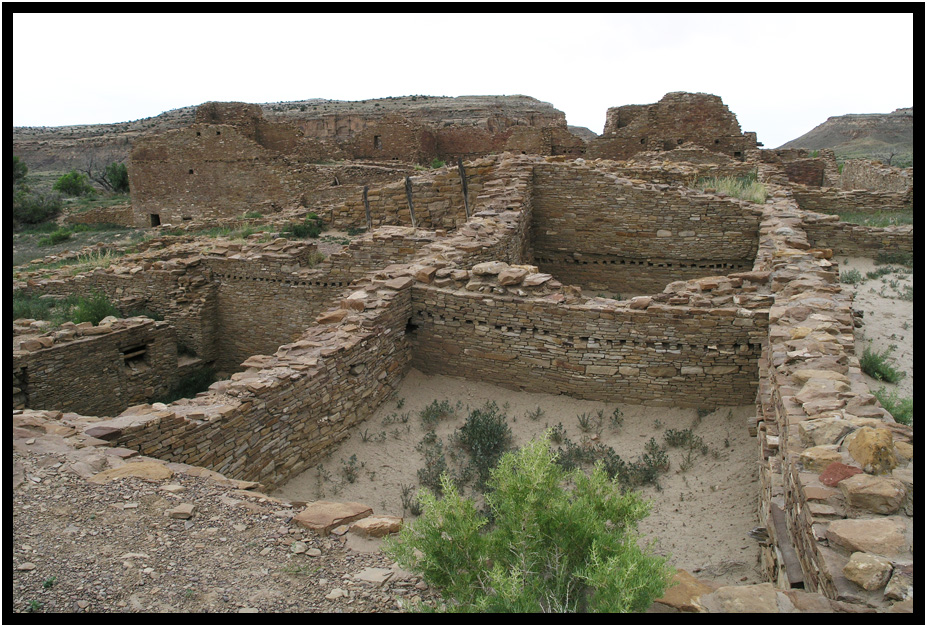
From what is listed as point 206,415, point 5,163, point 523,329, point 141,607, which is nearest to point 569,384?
point 523,329

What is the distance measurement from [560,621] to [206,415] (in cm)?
364

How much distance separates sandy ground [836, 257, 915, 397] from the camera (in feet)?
19.4

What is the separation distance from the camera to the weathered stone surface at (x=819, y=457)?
3395 millimetres

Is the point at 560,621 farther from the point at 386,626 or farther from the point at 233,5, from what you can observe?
the point at 233,5

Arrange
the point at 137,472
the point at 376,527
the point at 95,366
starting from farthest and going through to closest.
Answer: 1. the point at 95,366
2. the point at 137,472
3. the point at 376,527

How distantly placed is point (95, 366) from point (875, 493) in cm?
968

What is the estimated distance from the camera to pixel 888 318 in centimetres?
726

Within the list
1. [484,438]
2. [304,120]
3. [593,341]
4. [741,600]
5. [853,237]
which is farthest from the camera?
[304,120]

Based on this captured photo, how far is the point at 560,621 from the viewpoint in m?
2.48

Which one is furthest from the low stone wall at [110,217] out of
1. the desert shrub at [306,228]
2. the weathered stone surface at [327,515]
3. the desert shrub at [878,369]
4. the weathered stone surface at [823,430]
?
the weathered stone surface at [823,430]

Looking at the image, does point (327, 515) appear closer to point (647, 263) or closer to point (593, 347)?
point (593, 347)

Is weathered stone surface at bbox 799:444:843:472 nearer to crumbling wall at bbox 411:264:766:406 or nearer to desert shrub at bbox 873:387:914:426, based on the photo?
desert shrub at bbox 873:387:914:426

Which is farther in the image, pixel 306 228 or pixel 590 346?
pixel 306 228

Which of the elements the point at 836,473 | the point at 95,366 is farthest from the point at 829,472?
the point at 95,366
